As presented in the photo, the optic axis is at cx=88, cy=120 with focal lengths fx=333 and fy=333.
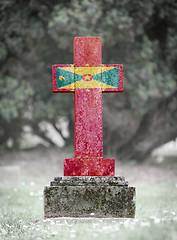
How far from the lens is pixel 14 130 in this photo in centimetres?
1180

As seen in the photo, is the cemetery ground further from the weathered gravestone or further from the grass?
the weathered gravestone

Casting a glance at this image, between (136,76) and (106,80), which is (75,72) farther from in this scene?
(136,76)

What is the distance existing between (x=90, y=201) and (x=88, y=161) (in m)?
0.59

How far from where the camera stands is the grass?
10.6 ft

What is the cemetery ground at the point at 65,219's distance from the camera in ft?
11.2

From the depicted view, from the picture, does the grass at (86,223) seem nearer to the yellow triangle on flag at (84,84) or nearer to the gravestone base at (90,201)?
the gravestone base at (90,201)

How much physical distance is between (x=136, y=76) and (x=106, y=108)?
147 cm

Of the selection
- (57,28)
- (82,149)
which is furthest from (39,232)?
(57,28)

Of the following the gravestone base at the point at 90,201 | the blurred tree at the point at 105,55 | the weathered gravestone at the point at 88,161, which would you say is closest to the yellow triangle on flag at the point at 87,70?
the weathered gravestone at the point at 88,161

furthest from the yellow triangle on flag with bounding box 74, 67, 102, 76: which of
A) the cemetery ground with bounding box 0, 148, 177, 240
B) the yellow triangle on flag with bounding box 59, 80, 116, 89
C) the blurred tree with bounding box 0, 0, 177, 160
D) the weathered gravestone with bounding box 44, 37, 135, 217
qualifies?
the blurred tree with bounding box 0, 0, 177, 160

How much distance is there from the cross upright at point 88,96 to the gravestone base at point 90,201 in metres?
0.35

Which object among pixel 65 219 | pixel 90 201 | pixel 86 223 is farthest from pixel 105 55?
pixel 86 223

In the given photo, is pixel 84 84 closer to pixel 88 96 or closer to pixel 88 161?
pixel 88 96

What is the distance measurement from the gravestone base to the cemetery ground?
0.41ft
